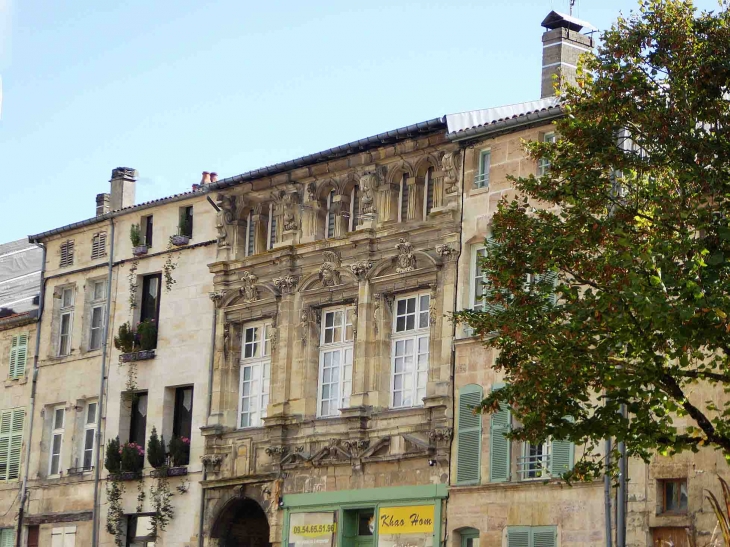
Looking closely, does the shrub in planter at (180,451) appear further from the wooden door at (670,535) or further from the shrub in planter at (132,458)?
the wooden door at (670,535)

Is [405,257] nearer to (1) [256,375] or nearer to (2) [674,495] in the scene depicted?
(1) [256,375]

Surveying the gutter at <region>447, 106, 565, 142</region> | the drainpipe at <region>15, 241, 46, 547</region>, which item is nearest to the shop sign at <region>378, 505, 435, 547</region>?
the gutter at <region>447, 106, 565, 142</region>

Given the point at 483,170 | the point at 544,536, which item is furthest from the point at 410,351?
the point at 544,536

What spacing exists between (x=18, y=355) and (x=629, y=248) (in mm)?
23673

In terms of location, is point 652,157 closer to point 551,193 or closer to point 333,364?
point 551,193

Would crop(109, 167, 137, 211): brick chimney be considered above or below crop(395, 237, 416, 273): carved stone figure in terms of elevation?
above

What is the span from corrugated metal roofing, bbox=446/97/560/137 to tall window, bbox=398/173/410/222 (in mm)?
1843

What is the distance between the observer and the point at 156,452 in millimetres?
33906

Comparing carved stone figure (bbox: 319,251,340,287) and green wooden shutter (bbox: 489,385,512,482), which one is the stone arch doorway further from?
green wooden shutter (bbox: 489,385,512,482)

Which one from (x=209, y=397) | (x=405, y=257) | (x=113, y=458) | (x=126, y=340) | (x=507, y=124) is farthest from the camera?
(x=126, y=340)

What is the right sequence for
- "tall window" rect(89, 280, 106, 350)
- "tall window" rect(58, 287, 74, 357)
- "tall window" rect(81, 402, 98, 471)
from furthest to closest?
"tall window" rect(58, 287, 74, 357), "tall window" rect(89, 280, 106, 350), "tall window" rect(81, 402, 98, 471)

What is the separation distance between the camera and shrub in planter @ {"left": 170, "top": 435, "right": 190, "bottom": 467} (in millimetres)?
33656

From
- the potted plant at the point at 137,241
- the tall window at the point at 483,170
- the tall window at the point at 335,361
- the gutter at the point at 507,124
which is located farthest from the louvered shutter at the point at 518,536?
the potted plant at the point at 137,241

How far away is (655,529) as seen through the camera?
2489 cm
